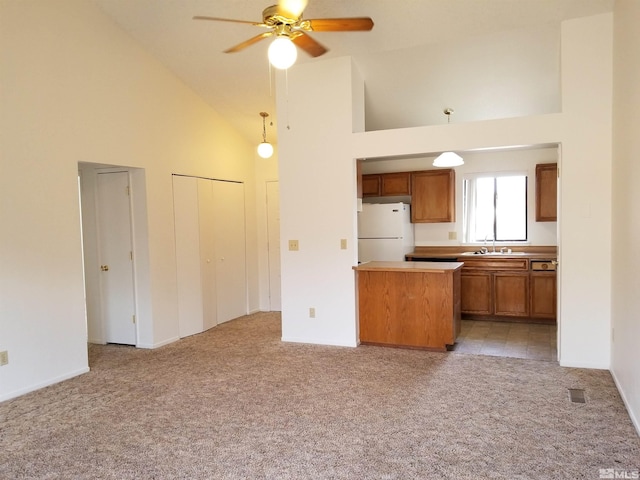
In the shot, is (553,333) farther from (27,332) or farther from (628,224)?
(27,332)

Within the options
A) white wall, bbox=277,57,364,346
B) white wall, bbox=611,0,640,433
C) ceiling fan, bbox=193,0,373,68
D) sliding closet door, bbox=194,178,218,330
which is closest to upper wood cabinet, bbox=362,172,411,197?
white wall, bbox=277,57,364,346

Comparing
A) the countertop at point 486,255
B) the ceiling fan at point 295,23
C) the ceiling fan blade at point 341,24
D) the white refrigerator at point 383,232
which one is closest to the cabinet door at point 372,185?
the white refrigerator at point 383,232

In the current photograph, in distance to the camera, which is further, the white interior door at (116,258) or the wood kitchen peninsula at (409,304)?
the white interior door at (116,258)

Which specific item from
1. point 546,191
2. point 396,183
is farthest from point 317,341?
point 546,191

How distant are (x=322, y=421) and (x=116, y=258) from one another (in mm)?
3227

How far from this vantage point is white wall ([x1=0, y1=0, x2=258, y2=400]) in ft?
11.4

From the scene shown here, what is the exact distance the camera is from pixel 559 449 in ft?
8.09

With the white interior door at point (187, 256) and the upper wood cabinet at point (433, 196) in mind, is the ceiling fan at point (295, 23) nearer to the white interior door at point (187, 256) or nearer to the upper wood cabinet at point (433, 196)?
the white interior door at point (187, 256)

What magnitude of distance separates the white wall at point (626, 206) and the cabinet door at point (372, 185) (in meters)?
3.22

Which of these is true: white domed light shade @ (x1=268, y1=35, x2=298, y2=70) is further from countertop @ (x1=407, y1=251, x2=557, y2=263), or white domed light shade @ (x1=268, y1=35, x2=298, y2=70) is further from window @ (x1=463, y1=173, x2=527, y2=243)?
window @ (x1=463, y1=173, x2=527, y2=243)

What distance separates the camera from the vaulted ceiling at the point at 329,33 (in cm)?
369

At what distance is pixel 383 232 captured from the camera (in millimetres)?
5938

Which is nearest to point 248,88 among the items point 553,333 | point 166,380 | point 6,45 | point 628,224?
point 6,45

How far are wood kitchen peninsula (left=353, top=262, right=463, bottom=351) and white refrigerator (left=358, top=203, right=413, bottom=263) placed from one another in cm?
115
